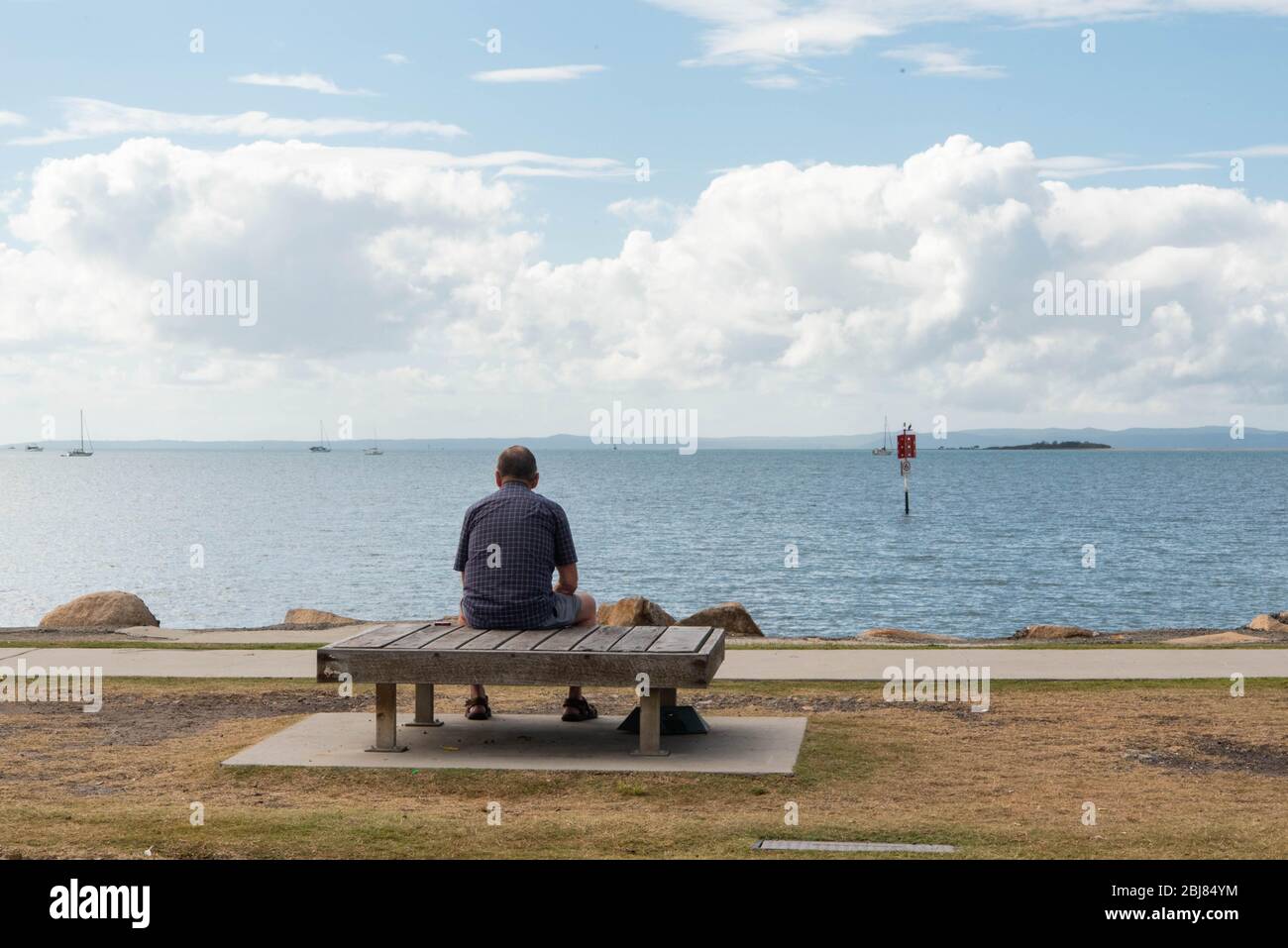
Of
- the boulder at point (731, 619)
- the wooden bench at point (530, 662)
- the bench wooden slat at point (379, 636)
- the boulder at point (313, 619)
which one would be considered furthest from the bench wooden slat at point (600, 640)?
the boulder at point (313, 619)

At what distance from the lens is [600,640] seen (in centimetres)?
836

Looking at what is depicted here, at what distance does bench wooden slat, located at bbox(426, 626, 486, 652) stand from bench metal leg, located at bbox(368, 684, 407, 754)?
0.42m

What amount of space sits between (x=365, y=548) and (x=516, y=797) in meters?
57.0

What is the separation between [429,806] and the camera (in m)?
7.14

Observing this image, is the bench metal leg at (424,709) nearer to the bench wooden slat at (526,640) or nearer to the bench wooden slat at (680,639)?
the bench wooden slat at (526,640)

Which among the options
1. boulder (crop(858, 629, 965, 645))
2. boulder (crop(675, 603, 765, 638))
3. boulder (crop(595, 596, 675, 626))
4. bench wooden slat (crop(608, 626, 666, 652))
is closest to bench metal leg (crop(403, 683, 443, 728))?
bench wooden slat (crop(608, 626, 666, 652))

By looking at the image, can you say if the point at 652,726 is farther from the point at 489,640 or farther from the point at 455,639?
the point at 455,639

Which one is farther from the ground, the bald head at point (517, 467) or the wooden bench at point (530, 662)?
the bald head at point (517, 467)

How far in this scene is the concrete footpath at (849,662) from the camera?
11.8m

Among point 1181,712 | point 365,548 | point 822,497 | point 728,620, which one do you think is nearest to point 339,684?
point 1181,712

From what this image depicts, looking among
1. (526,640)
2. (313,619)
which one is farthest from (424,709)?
(313,619)

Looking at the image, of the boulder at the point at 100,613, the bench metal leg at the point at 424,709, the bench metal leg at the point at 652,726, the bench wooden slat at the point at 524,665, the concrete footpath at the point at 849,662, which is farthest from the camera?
the boulder at the point at 100,613

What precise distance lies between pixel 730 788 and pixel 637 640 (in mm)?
1189
